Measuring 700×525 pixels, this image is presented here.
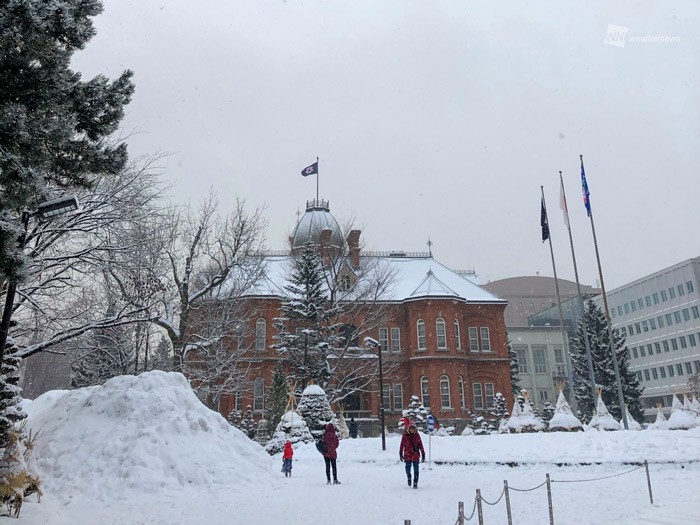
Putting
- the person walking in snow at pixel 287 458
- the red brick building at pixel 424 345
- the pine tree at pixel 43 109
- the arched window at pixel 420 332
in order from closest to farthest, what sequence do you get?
the pine tree at pixel 43 109 < the person walking in snow at pixel 287 458 < the red brick building at pixel 424 345 < the arched window at pixel 420 332

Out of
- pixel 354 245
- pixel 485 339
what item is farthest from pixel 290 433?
pixel 354 245

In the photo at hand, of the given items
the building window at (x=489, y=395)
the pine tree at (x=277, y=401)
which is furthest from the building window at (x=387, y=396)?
the pine tree at (x=277, y=401)

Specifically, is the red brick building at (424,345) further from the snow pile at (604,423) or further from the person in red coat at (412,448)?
the person in red coat at (412,448)

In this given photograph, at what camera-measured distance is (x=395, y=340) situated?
45594mm

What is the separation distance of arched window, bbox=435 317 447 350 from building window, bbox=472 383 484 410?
4504mm

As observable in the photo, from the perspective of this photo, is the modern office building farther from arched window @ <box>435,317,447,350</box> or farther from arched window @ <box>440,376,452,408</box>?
arched window @ <box>440,376,452,408</box>

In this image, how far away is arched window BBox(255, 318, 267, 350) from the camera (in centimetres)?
4316

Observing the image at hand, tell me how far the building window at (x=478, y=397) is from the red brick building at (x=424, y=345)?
3.2 inches

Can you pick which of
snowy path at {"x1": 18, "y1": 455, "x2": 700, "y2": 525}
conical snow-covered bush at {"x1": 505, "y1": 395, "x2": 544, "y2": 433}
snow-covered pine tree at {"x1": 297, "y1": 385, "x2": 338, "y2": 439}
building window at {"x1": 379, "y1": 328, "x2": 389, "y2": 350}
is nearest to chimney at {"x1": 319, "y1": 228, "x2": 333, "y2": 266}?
building window at {"x1": 379, "y1": 328, "x2": 389, "y2": 350}

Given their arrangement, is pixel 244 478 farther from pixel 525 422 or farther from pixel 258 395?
pixel 258 395

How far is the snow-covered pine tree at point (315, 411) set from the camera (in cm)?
2538

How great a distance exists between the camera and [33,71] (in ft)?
22.4

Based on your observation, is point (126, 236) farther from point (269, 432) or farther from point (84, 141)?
point (269, 432)

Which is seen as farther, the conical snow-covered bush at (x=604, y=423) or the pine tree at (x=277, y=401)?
the pine tree at (x=277, y=401)
